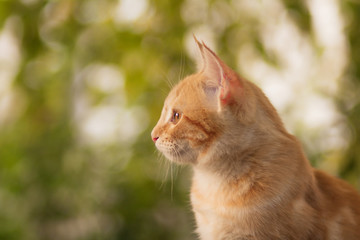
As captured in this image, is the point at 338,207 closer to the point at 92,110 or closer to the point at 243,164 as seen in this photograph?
the point at 243,164

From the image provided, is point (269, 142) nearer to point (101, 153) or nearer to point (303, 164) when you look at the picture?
point (303, 164)

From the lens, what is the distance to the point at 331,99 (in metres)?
1.39

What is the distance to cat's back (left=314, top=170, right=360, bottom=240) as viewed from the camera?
749mm

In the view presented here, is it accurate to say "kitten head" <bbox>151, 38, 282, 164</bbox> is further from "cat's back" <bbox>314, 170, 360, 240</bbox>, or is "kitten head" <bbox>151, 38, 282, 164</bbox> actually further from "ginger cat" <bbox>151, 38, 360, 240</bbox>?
"cat's back" <bbox>314, 170, 360, 240</bbox>

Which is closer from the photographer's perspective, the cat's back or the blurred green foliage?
the cat's back

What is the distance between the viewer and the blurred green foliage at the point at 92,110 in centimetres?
133

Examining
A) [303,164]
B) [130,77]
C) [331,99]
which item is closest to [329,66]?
[331,99]

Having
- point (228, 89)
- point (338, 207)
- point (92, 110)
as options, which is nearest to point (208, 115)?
point (228, 89)

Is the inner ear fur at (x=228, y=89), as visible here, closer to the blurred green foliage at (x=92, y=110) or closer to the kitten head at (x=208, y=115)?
the kitten head at (x=208, y=115)

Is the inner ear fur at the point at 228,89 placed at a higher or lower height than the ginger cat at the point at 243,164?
higher

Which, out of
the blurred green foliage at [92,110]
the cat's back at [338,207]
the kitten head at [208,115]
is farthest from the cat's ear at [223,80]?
the blurred green foliage at [92,110]

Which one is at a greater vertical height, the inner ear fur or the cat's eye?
the inner ear fur

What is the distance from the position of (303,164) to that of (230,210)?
15 centimetres

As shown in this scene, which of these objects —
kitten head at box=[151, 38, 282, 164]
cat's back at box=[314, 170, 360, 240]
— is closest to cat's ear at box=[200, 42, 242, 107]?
kitten head at box=[151, 38, 282, 164]
